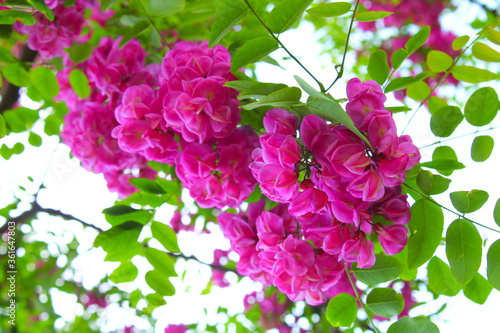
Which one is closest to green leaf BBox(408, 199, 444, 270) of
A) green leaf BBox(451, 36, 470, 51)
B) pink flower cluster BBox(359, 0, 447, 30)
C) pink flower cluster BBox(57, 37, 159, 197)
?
green leaf BBox(451, 36, 470, 51)

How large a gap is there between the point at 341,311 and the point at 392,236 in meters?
0.22

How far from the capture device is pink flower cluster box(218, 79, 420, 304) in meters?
0.56

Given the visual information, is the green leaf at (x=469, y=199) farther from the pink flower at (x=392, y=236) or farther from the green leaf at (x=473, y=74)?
the green leaf at (x=473, y=74)

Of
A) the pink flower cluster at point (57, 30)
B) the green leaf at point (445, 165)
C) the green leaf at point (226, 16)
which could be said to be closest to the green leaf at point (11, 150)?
the pink flower cluster at point (57, 30)

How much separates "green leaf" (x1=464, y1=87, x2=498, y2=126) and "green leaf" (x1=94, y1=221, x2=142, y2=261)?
766 millimetres

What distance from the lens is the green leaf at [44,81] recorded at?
107cm

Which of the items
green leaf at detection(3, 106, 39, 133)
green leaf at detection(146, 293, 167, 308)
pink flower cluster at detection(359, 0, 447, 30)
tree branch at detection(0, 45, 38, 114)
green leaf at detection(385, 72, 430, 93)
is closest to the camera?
green leaf at detection(385, 72, 430, 93)

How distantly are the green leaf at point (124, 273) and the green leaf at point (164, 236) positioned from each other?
10 centimetres

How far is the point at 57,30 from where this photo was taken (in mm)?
1048

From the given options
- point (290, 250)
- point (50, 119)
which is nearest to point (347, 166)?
point (290, 250)

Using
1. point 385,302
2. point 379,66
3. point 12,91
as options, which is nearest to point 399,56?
point 379,66

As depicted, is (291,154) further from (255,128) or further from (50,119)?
(50,119)

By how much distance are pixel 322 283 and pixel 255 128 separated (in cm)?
36

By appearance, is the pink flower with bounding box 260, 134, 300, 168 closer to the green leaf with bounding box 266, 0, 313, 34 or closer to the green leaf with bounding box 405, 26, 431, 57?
the green leaf with bounding box 266, 0, 313, 34
